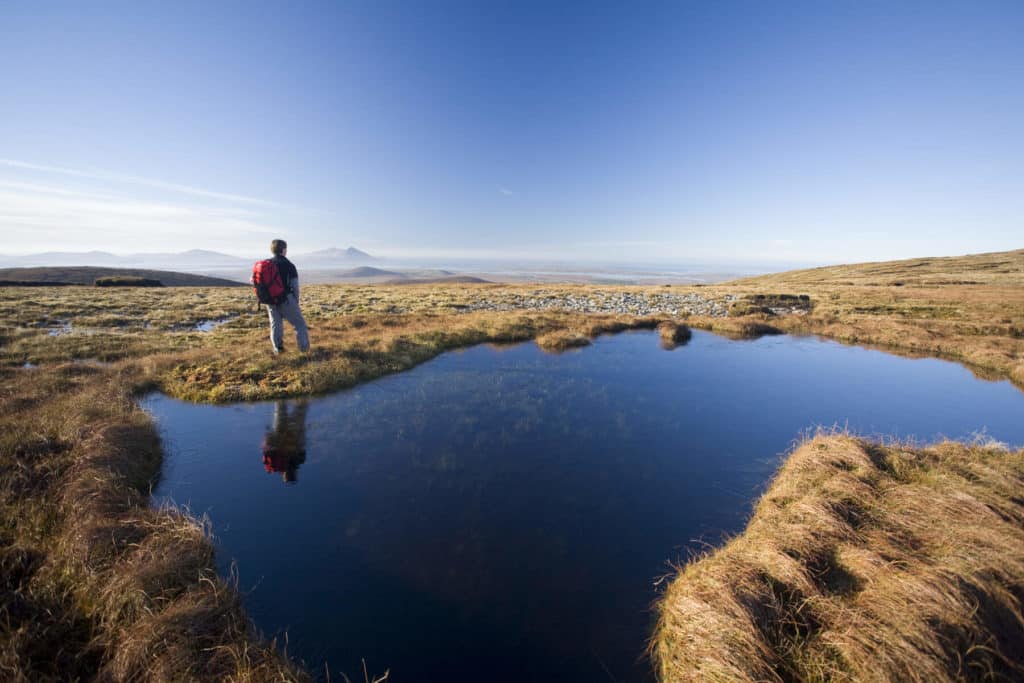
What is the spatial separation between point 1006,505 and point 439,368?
50.2 ft

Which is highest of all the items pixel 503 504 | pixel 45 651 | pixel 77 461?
pixel 77 461

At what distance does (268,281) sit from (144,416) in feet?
18.5

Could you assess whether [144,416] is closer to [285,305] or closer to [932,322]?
[285,305]

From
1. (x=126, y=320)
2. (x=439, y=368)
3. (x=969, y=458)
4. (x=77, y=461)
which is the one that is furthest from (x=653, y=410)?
(x=126, y=320)

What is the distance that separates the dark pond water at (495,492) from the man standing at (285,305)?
4030mm

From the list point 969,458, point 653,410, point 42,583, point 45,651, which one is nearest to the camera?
point 45,651

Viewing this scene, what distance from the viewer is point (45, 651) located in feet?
13.2

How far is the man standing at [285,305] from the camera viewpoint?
46.1 ft

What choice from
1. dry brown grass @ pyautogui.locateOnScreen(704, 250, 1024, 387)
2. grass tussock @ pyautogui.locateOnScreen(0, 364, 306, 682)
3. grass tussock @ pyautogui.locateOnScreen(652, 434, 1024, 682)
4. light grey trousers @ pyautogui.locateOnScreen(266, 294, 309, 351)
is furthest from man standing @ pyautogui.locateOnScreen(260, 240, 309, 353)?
dry brown grass @ pyautogui.locateOnScreen(704, 250, 1024, 387)

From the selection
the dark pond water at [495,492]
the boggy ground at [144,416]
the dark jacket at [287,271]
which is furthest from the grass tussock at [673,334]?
the dark jacket at [287,271]

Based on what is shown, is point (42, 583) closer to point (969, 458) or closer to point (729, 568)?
point (729, 568)

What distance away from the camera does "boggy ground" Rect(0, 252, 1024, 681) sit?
165 inches

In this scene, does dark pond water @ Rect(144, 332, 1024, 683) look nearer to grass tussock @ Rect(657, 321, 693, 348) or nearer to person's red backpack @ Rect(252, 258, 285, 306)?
person's red backpack @ Rect(252, 258, 285, 306)

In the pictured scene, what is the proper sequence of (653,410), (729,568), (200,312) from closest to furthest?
(729,568) → (653,410) → (200,312)
